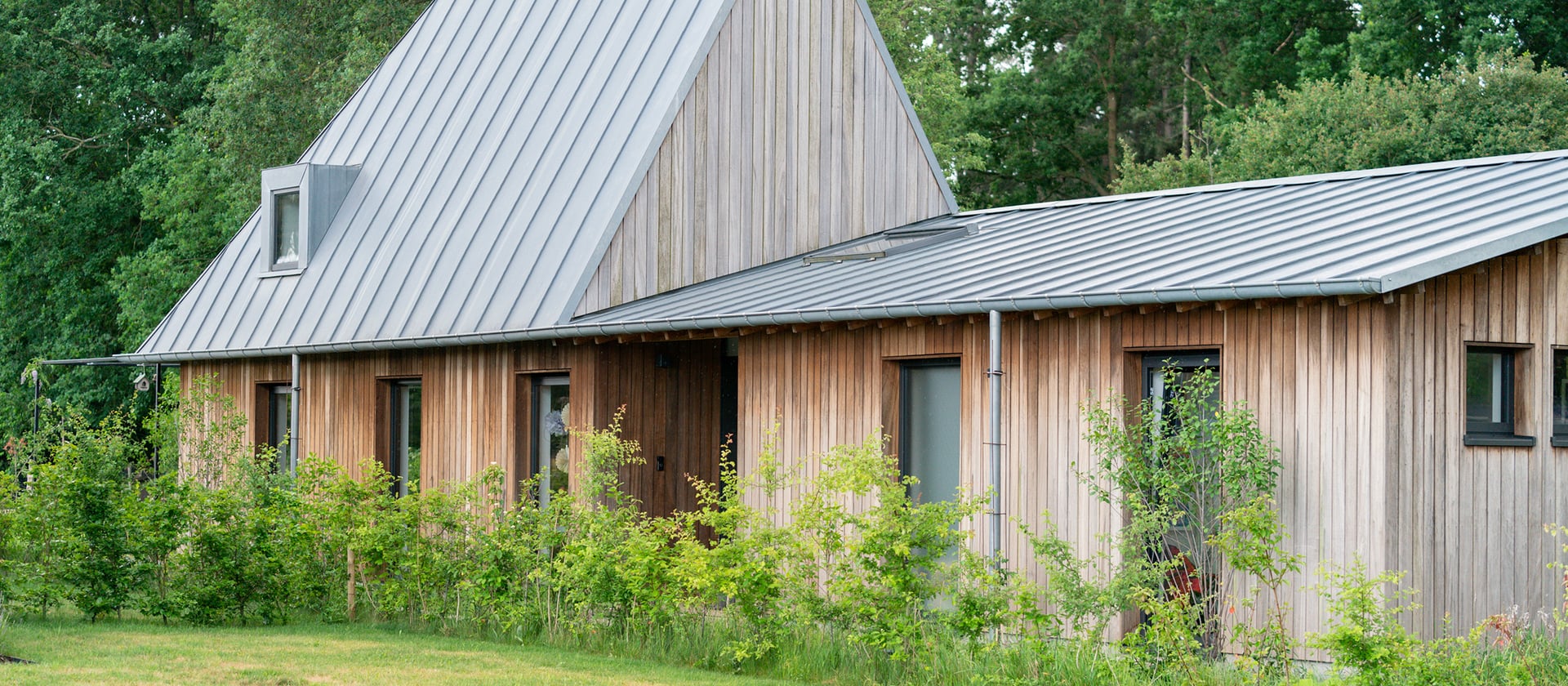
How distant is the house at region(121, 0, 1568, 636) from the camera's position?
971cm

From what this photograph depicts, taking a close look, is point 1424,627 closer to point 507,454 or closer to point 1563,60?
point 507,454

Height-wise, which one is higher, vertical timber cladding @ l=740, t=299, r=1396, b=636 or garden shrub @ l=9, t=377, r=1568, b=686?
vertical timber cladding @ l=740, t=299, r=1396, b=636

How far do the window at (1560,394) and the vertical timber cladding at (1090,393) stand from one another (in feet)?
5.33

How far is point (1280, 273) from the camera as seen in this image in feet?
31.3

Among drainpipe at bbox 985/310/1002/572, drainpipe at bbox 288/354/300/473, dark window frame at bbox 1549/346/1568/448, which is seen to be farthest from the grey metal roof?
dark window frame at bbox 1549/346/1568/448

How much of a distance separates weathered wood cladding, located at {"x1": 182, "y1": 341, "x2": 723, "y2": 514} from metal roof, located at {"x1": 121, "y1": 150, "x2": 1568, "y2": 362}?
48 cm

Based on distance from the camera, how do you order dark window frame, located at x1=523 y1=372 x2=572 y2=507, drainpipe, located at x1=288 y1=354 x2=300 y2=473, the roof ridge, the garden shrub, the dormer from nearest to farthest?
the garden shrub, the roof ridge, dark window frame, located at x1=523 y1=372 x2=572 y2=507, drainpipe, located at x1=288 y1=354 x2=300 y2=473, the dormer

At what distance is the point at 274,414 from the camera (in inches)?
764

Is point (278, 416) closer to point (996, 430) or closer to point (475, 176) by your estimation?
point (475, 176)

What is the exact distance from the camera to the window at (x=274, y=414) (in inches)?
754

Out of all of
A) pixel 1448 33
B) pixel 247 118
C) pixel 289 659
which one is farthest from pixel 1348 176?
pixel 247 118

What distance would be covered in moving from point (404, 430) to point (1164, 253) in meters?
9.00

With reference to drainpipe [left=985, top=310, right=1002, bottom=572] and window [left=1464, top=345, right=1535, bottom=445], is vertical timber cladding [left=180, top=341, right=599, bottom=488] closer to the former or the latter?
drainpipe [left=985, top=310, right=1002, bottom=572]

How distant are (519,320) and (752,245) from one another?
8.56 feet
